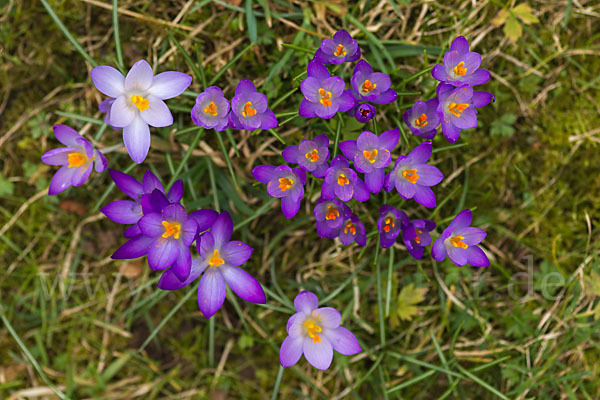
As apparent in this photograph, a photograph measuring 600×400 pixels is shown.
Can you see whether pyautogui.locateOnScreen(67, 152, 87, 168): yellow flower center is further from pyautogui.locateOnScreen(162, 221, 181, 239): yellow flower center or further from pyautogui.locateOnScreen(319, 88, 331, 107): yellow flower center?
pyautogui.locateOnScreen(319, 88, 331, 107): yellow flower center

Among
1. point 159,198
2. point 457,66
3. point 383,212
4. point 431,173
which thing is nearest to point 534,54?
point 457,66

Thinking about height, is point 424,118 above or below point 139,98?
below

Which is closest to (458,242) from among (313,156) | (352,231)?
(352,231)

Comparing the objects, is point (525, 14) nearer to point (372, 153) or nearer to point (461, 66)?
point (461, 66)

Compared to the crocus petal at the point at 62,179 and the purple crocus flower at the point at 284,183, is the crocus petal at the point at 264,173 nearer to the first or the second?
the purple crocus flower at the point at 284,183

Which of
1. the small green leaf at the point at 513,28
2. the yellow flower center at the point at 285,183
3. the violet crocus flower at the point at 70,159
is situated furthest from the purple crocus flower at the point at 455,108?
the violet crocus flower at the point at 70,159

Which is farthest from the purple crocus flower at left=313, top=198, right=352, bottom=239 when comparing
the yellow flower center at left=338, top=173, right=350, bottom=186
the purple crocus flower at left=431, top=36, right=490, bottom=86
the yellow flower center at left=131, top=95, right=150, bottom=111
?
the yellow flower center at left=131, top=95, right=150, bottom=111
